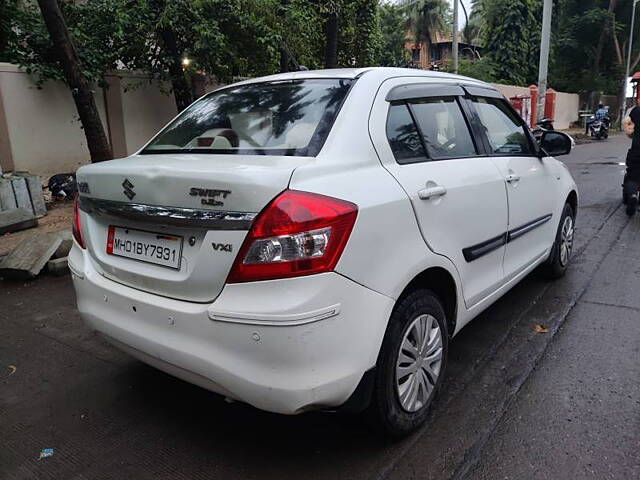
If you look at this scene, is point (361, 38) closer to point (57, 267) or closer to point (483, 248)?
point (57, 267)

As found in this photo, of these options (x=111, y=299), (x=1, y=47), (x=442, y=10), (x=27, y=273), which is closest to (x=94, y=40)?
(x=1, y=47)

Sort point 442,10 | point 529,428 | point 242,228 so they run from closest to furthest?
point 242,228
point 529,428
point 442,10

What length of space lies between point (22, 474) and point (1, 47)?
9473 mm

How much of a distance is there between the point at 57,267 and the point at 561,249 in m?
4.68

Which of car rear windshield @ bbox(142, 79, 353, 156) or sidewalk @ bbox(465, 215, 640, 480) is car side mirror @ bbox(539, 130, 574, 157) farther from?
car rear windshield @ bbox(142, 79, 353, 156)

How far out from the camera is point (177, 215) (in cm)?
218

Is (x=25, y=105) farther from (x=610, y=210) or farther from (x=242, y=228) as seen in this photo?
(x=610, y=210)

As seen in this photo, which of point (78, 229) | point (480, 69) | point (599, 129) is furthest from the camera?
point (480, 69)

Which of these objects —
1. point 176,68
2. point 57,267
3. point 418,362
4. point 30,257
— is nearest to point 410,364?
point 418,362

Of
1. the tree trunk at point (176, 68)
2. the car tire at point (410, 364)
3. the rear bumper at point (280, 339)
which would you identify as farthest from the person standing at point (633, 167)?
the tree trunk at point (176, 68)

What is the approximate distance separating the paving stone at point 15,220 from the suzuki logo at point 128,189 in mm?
4983

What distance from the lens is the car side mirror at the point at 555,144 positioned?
421 centimetres

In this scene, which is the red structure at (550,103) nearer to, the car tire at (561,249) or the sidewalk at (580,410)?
the car tire at (561,249)

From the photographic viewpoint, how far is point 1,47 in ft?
31.2
